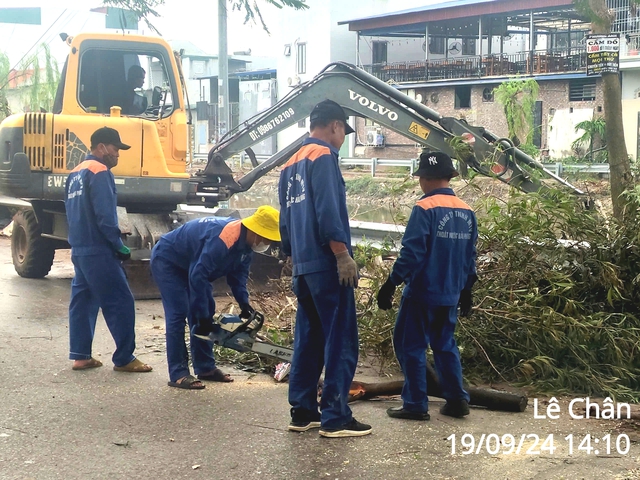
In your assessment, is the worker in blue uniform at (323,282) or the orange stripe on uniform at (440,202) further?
the orange stripe on uniform at (440,202)

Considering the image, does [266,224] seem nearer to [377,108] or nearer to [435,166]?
[435,166]

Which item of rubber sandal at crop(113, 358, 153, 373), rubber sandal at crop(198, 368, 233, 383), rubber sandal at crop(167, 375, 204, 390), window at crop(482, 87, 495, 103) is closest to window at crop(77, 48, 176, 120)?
rubber sandal at crop(113, 358, 153, 373)

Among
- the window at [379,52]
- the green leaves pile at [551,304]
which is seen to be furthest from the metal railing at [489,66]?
the green leaves pile at [551,304]

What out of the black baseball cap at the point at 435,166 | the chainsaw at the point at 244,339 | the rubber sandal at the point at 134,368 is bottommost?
the rubber sandal at the point at 134,368

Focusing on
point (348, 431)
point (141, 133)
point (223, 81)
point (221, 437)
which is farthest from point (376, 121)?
point (223, 81)

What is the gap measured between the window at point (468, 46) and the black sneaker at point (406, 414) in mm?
36526

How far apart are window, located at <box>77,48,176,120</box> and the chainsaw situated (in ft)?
19.4

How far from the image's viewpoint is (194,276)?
20.3 ft

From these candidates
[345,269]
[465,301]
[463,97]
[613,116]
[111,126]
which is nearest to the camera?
[345,269]

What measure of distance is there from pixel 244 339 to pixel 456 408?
1.64 meters

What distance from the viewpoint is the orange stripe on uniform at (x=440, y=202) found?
226 inches

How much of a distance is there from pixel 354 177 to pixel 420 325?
23671 millimetres

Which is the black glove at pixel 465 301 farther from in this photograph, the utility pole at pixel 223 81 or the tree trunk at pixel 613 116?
the utility pole at pixel 223 81

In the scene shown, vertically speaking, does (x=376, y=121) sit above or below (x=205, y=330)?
above
